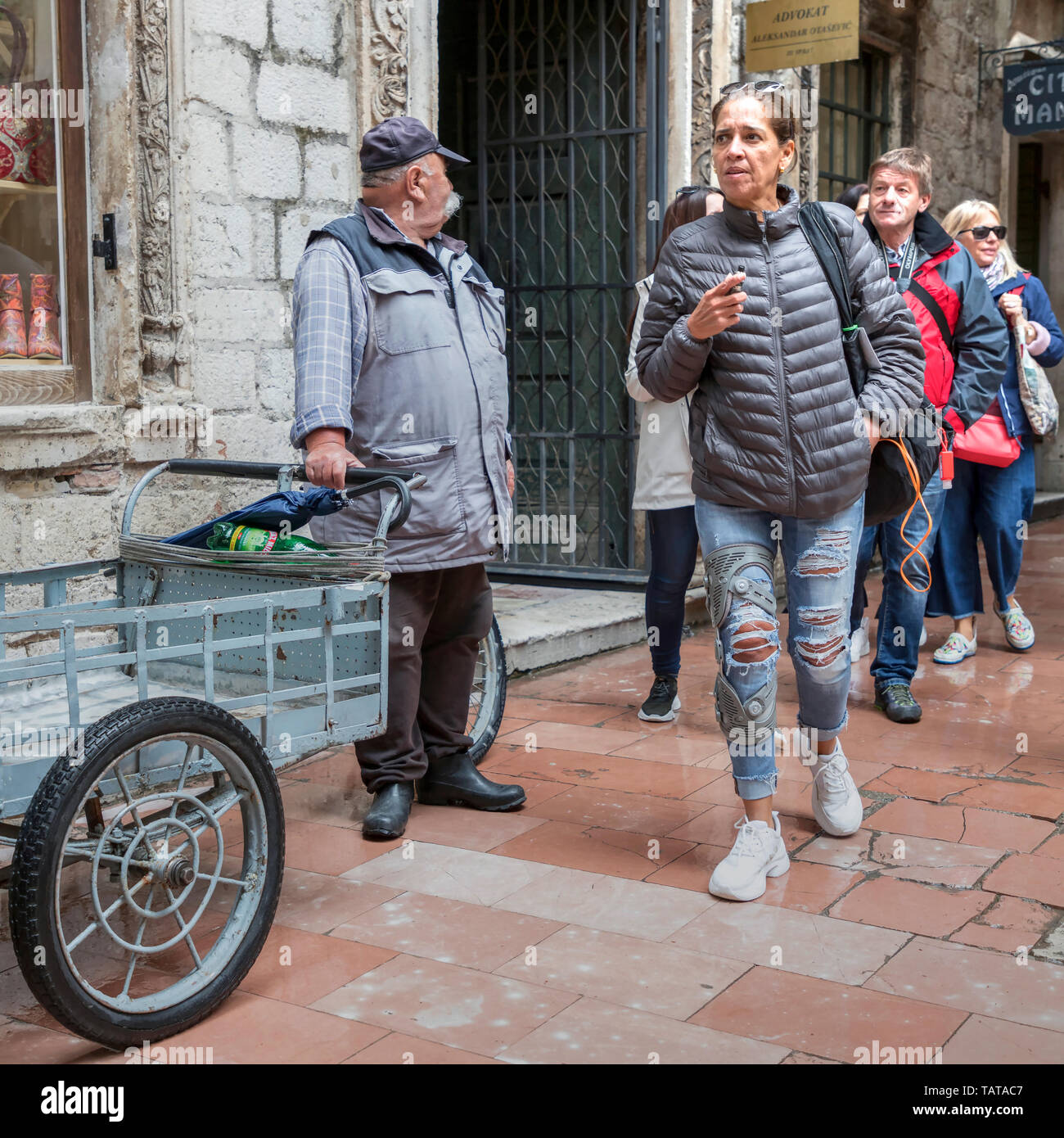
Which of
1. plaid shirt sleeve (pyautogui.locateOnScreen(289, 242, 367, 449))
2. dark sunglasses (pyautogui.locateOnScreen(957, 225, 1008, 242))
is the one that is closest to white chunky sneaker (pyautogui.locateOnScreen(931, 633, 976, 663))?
dark sunglasses (pyautogui.locateOnScreen(957, 225, 1008, 242))

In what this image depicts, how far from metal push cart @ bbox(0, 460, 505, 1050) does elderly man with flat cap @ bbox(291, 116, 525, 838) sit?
0.33 m

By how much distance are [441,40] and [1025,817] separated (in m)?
5.74

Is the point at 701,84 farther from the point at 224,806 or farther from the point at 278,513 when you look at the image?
the point at 224,806

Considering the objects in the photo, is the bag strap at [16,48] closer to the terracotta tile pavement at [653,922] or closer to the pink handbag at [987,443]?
the terracotta tile pavement at [653,922]

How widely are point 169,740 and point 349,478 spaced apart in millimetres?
967

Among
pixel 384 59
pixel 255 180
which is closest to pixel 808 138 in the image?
pixel 384 59

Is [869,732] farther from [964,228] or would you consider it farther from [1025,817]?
[964,228]

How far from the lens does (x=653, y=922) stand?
3367 mm

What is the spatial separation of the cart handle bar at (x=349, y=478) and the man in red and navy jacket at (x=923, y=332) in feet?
7.93

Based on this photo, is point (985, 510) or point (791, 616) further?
point (985, 510)

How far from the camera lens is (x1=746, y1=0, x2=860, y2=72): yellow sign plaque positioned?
6.93 metres

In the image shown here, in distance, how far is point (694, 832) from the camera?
403 cm

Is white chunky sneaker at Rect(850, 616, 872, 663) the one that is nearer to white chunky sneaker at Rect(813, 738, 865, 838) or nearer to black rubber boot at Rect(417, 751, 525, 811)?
white chunky sneaker at Rect(813, 738, 865, 838)
